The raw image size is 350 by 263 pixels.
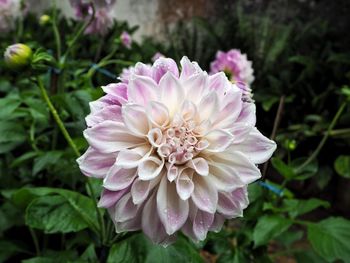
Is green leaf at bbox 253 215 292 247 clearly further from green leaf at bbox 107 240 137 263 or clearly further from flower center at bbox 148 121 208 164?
flower center at bbox 148 121 208 164

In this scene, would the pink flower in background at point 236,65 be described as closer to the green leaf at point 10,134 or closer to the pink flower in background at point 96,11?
the pink flower in background at point 96,11

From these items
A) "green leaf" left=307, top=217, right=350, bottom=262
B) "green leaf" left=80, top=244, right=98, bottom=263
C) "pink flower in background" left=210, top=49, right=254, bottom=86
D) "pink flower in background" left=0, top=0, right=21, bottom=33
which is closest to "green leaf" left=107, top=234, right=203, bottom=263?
"green leaf" left=80, top=244, right=98, bottom=263

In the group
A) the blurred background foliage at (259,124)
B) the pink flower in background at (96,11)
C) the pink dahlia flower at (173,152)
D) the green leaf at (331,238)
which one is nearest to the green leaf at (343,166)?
the blurred background foliage at (259,124)

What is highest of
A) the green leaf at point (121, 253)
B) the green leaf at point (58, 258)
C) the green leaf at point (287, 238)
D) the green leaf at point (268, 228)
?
the green leaf at point (121, 253)

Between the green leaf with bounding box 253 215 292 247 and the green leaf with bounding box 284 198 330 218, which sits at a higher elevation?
the green leaf with bounding box 253 215 292 247

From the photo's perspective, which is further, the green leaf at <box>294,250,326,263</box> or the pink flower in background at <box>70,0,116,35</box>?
the pink flower in background at <box>70,0,116,35</box>

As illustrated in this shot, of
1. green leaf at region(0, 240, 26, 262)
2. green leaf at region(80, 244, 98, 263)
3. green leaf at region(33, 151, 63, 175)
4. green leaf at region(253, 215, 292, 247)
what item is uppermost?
green leaf at region(33, 151, 63, 175)

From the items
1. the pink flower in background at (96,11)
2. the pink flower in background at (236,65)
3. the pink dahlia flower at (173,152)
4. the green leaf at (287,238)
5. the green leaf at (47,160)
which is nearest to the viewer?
the pink dahlia flower at (173,152)
